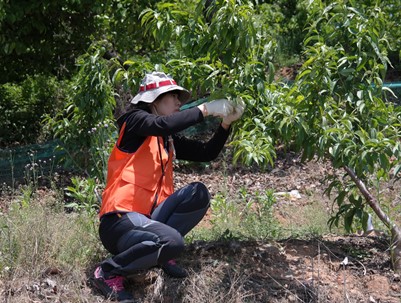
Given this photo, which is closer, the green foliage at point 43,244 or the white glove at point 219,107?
the white glove at point 219,107

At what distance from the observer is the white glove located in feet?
13.3

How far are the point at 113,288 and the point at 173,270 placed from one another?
1.28 ft

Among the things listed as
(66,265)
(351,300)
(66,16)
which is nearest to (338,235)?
(351,300)

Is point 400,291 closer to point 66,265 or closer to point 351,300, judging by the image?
point 351,300

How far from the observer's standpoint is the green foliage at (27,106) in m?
9.47

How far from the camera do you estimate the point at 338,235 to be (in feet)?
17.5

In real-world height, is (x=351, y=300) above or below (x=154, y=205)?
below

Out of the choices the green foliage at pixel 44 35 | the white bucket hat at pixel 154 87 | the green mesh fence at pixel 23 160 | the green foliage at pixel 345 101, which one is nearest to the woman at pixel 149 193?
the white bucket hat at pixel 154 87

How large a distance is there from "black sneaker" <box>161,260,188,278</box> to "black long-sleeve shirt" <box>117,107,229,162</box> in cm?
67

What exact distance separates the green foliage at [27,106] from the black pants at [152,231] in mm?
5432

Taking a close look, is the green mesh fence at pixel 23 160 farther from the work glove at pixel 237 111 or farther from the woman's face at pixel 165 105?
the work glove at pixel 237 111

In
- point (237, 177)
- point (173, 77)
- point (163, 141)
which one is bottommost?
point (237, 177)

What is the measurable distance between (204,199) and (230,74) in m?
0.75

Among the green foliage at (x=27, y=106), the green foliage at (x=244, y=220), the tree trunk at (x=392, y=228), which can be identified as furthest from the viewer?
the green foliage at (x=27, y=106)
